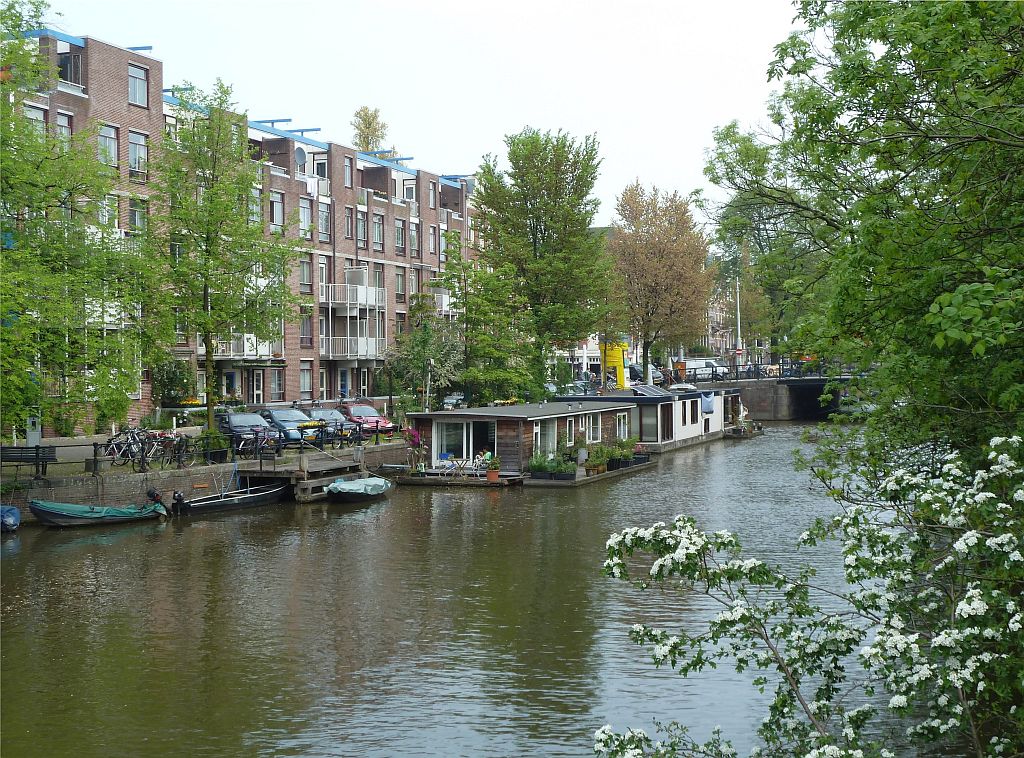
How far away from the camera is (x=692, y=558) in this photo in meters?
9.74

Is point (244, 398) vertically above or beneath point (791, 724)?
above

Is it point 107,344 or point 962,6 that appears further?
point 107,344

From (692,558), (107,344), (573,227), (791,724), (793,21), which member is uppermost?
(573,227)

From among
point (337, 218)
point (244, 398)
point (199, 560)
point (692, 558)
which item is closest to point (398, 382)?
point (244, 398)

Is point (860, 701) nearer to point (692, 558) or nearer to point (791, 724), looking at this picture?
point (791, 724)

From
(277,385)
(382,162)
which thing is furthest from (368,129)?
(277,385)

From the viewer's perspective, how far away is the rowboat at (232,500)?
3262 centimetres

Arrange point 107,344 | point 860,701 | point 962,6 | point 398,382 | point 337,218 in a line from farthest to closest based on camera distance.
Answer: point 337,218 < point 398,382 < point 107,344 < point 860,701 < point 962,6

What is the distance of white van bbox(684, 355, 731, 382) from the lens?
83.3 metres

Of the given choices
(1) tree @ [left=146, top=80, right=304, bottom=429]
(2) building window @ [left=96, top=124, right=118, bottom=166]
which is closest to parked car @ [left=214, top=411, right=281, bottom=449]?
(1) tree @ [left=146, top=80, right=304, bottom=429]

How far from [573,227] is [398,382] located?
544 inches

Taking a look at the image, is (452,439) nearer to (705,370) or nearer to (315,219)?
(315,219)

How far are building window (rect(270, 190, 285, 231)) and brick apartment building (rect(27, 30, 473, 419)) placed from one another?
58mm

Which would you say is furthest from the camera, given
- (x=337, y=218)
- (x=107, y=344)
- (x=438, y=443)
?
(x=337, y=218)
